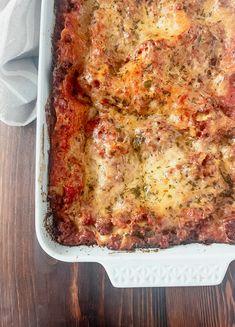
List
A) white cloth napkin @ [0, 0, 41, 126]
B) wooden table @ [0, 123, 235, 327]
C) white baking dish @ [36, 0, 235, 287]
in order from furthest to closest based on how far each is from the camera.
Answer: wooden table @ [0, 123, 235, 327] → white cloth napkin @ [0, 0, 41, 126] → white baking dish @ [36, 0, 235, 287]

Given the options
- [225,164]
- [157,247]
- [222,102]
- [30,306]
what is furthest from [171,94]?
[30,306]

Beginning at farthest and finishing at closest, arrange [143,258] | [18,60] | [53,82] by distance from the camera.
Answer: [18,60] → [53,82] → [143,258]

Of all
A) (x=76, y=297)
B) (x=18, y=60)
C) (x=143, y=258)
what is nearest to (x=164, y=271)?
(x=143, y=258)

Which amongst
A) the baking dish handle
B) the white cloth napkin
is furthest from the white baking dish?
the white cloth napkin

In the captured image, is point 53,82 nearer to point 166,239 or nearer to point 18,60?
point 18,60

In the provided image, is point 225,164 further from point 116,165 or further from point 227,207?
point 116,165

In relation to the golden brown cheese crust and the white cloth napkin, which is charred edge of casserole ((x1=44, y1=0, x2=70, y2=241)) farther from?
the white cloth napkin

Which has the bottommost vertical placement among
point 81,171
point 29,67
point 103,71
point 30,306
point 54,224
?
point 30,306
